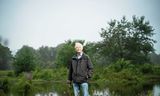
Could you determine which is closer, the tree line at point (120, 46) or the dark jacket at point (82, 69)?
the dark jacket at point (82, 69)

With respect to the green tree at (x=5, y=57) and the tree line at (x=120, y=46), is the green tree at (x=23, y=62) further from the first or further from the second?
the green tree at (x=5, y=57)

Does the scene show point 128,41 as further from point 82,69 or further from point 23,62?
point 82,69

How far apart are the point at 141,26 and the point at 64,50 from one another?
11.9 metres

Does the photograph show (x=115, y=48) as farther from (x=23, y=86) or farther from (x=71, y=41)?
(x=23, y=86)

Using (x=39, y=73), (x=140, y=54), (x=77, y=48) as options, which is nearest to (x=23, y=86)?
(x=39, y=73)

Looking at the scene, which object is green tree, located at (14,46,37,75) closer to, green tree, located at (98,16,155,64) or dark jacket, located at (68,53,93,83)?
green tree, located at (98,16,155,64)

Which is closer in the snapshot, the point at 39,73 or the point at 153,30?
the point at 39,73

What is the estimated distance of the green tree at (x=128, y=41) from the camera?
181ft

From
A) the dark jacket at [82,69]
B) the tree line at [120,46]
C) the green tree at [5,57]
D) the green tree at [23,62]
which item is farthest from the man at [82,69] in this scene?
the green tree at [5,57]

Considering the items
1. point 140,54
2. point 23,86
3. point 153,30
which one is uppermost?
point 153,30

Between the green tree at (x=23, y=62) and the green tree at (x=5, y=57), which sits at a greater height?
the green tree at (x=5, y=57)

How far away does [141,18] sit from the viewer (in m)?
57.4

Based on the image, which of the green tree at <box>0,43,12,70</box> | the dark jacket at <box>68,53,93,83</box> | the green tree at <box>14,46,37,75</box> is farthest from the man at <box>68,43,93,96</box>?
the green tree at <box>0,43,12,70</box>

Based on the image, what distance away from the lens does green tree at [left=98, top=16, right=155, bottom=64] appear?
181 ft
